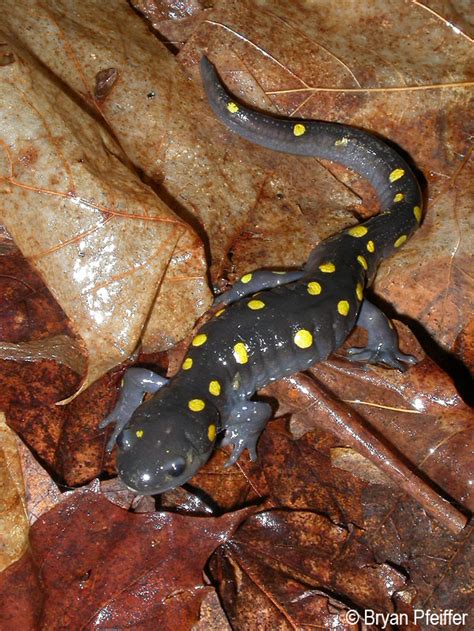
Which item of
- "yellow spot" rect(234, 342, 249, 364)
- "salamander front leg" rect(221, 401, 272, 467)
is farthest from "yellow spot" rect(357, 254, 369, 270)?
"salamander front leg" rect(221, 401, 272, 467)

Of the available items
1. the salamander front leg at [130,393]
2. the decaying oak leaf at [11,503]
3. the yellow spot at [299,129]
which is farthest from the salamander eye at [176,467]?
the yellow spot at [299,129]

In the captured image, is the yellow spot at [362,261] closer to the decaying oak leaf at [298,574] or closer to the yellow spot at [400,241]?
the yellow spot at [400,241]

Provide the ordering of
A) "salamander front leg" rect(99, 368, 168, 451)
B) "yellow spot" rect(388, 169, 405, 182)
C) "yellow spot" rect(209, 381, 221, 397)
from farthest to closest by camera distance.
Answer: "yellow spot" rect(388, 169, 405, 182)
"yellow spot" rect(209, 381, 221, 397)
"salamander front leg" rect(99, 368, 168, 451)

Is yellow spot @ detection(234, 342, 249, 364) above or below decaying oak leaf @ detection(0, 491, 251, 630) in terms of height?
above

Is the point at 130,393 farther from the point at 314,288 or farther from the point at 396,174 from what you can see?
the point at 396,174

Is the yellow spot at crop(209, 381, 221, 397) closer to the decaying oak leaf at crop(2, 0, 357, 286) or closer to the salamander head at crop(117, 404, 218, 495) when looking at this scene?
the salamander head at crop(117, 404, 218, 495)

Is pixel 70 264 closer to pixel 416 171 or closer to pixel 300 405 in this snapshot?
pixel 300 405
